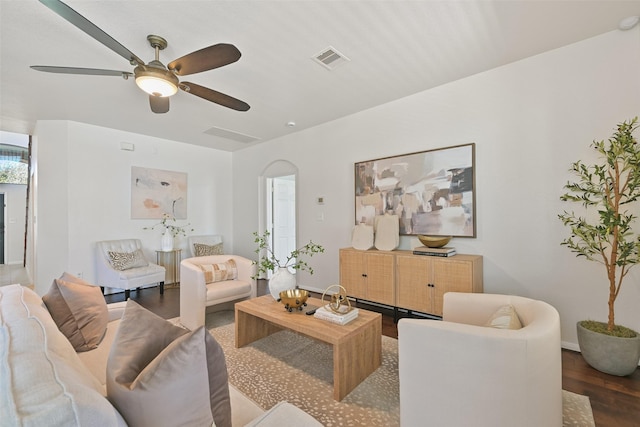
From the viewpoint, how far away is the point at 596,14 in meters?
2.06

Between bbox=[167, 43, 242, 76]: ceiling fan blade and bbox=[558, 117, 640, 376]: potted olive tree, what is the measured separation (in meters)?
2.83

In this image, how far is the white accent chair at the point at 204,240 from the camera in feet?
17.2

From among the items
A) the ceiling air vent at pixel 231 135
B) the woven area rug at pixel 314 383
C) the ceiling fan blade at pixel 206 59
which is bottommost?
the woven area rug at pixel 314 383

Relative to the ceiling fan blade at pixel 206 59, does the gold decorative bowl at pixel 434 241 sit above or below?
below

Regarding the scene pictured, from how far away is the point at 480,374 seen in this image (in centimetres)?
129

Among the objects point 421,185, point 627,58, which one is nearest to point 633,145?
point 627,58

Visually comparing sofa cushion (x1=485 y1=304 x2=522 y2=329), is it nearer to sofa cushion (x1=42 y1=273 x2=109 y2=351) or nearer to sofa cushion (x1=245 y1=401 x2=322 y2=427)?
sofa cushion (x1=245 y1=401 x2=322 y2=427)

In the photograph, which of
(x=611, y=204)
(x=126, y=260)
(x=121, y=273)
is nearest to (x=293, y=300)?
(x=611, y=204)

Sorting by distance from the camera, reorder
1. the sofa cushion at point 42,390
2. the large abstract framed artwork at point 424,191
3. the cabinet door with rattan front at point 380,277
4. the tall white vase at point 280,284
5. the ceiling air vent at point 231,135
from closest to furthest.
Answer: the sofa cushion at point 42,390, the tall white vase at point 280,284, the large abstract framed artwork at point 424,191, the cabinet door with rattan front at point 380,277, the ceiling air vent at point 231,135

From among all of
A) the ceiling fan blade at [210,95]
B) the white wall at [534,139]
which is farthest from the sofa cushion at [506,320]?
the ceiling fan blade at [210,95]

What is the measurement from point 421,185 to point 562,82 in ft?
4.96

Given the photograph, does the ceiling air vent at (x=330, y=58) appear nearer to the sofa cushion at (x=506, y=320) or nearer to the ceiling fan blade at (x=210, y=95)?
the ceiling fan blade at (x=210, y=95)

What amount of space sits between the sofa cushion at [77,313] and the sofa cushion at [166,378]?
918 millimetres

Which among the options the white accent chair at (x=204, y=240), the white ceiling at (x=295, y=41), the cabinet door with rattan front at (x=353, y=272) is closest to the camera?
the white ceiling at (x=295, y=41)
